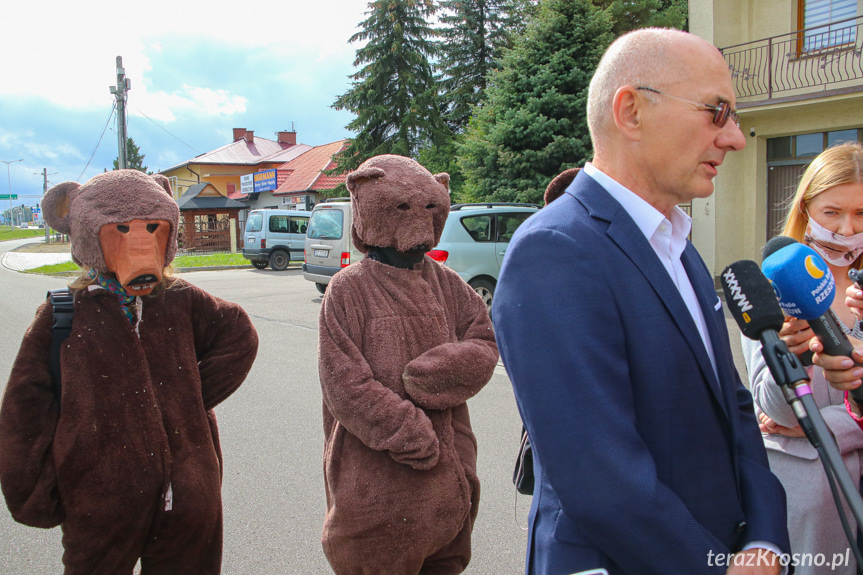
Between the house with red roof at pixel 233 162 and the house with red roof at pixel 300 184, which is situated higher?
the house with red roof at pixel 233 162

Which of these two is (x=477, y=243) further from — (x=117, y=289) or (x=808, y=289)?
(x=808, y=289)

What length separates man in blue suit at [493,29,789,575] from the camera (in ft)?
3.92

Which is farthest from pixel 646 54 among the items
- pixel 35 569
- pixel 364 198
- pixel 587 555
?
pixel 35 569

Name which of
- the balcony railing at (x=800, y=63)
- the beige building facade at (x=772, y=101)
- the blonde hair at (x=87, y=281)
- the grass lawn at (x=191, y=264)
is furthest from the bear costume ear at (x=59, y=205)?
the grass lawn at (x=191, y=264)

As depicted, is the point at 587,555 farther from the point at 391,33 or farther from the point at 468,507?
the point at 391,33

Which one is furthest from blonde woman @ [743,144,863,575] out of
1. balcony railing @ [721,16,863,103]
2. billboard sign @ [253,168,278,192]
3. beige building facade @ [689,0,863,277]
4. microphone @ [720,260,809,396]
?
billboard sign @ [253,168,278,192]

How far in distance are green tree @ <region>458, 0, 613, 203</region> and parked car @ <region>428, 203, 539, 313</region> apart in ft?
12.4

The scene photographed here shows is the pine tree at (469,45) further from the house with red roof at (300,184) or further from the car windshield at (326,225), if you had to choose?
the car windshield at (326,225)

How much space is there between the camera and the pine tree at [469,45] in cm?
2366

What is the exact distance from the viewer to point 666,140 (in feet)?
4.47

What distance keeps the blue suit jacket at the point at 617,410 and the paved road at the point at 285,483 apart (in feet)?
3.65

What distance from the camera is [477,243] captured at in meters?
9.37

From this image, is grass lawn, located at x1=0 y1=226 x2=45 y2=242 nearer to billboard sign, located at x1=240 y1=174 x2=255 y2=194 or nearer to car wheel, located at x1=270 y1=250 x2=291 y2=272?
billboard sign, located at x1=240 y1=174 x2=255 y2=194

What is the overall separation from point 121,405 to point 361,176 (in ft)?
3.87
